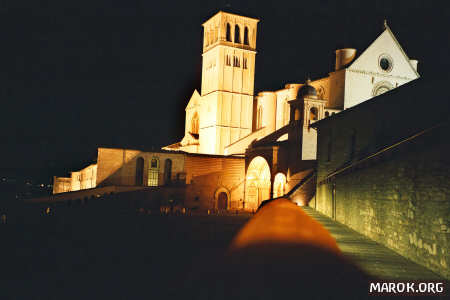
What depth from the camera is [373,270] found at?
10.6 m

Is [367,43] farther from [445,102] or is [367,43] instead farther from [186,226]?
[445,102]

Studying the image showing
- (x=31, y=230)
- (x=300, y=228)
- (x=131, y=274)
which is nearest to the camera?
(x=300, y=228)

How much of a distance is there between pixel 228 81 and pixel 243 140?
8665 mm

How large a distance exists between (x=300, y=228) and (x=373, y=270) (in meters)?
3.81

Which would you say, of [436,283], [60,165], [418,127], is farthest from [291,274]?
[60,165]

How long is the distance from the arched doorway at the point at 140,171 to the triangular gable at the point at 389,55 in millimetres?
20503

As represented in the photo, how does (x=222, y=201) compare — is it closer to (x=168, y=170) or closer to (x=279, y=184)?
(x=168, y=170)

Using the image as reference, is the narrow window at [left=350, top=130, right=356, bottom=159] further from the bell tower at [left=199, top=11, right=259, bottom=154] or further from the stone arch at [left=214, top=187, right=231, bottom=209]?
the bell tower at [left=199, top=11, right=259, bottom=154]

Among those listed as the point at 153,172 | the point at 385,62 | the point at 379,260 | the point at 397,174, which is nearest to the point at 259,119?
the point at 385,62

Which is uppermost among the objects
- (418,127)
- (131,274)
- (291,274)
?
(418,127)

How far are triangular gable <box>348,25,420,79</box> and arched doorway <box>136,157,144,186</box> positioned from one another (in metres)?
20.5

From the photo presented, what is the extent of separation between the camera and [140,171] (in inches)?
1687

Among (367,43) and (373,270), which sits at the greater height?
(367,43)

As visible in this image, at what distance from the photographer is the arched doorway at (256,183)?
4384 cm
